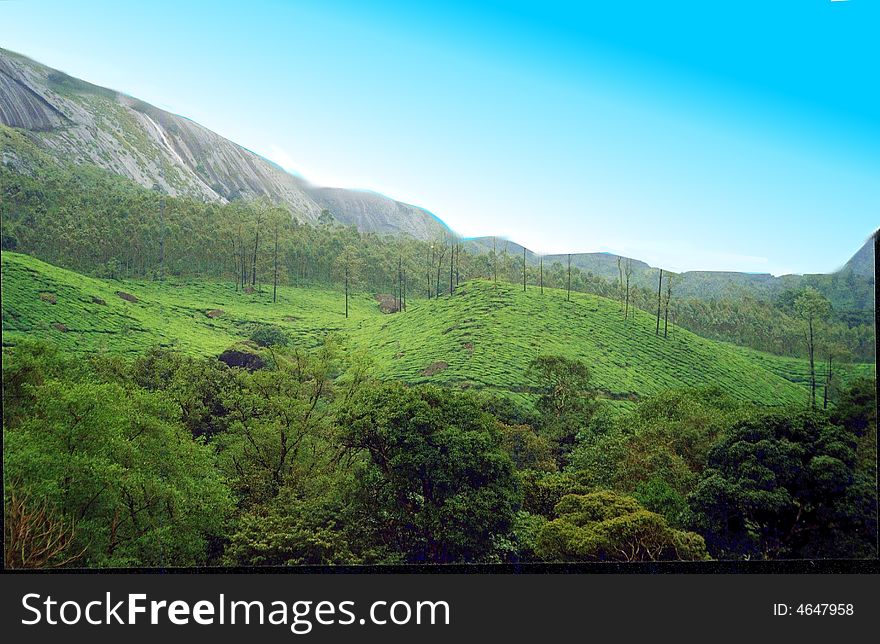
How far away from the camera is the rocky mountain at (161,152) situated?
1962 cm

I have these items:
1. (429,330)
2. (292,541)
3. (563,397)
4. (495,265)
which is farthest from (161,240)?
(563,397)

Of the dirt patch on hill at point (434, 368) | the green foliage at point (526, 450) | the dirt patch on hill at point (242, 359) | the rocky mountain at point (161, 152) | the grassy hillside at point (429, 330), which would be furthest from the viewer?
the rocky mountain at point (161, 152)

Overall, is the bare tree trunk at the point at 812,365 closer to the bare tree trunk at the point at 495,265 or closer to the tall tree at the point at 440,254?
the bare tree trunk at the point at 495,265

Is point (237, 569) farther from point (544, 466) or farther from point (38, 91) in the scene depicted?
point (38, 91)

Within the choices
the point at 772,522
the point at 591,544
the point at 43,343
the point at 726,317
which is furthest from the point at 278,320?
the point at 726,317

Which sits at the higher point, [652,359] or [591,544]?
[652,359]

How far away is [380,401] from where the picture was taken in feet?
40.3

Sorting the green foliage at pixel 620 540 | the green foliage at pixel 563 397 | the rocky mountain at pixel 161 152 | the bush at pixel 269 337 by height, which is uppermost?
the rocky mountain at pixel 161 152

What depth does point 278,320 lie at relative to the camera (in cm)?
1794

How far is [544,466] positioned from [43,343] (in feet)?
37.4

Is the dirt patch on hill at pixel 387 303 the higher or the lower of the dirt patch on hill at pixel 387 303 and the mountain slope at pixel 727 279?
the lower

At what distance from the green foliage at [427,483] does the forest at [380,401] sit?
5 cm

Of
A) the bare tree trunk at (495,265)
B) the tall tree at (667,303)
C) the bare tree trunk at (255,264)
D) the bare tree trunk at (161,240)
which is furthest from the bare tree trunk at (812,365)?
the bare tree trunk at (161,240)

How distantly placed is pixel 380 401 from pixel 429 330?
6753mm
